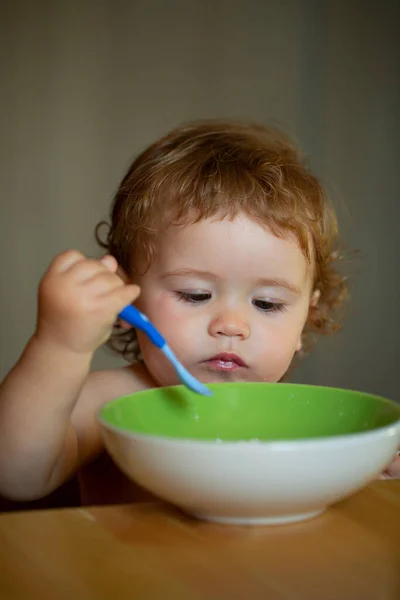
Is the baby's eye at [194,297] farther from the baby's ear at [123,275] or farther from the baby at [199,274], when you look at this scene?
the baby's ear at [123,275]

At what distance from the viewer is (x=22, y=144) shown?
2.29 meters

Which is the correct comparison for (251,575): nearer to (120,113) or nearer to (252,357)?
(252,357)

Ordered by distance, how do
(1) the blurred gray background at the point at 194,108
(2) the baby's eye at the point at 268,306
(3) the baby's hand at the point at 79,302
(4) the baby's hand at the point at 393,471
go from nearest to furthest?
(3) the baby's hand at the point at 79,302, (4) the baby's hand at the point at 393,471, (2) the baby's eye at the point at 268,306, (1) the blurred gray background at the point at 194,108

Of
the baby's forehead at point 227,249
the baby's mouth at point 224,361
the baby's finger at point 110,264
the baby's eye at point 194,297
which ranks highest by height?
the baby's finger at point 110,264

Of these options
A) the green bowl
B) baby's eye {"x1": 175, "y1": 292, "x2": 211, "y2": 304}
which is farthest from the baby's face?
the green bowl

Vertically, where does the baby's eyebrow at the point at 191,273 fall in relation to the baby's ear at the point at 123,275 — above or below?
above

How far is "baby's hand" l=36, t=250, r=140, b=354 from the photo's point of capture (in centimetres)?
73

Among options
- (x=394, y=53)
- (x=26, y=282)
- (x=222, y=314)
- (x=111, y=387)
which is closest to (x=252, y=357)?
(x=222, y=314)

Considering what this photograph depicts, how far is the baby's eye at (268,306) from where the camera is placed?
3.51 feet

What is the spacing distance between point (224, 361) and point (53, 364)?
33 cm

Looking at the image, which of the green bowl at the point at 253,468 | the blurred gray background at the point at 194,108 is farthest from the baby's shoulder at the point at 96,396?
the blurred gray background at the point at 194,108

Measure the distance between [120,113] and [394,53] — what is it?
0.92 m

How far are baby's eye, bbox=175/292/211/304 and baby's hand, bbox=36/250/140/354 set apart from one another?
30 centimetres

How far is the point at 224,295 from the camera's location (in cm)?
104
